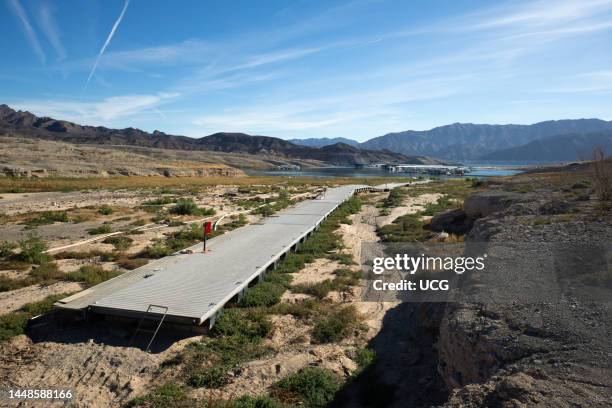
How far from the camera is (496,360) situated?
4.54m

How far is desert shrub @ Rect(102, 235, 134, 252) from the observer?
13573 mm

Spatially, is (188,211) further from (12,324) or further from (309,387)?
(309,387)

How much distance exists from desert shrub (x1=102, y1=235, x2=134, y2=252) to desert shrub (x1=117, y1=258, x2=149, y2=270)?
167 cm

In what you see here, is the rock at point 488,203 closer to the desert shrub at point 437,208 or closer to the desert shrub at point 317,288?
the desert shrub at point 437,208

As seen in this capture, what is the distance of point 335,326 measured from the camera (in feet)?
24.0

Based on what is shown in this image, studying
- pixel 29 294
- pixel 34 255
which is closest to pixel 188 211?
pixel 34 255

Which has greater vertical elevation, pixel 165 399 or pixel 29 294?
pixel 29 294

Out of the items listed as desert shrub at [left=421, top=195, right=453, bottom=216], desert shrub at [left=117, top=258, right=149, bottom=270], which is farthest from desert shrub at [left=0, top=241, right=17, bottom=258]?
desert shrub at [left=421, top=195, right=453, bottom=216]

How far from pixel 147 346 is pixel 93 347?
2.94 feet

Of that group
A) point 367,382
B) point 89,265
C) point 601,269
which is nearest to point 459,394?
point 367,382

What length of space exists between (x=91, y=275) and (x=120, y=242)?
4.39 m

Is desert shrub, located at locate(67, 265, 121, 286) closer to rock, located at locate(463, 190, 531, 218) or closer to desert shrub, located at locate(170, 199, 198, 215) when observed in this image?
desert shrub, located at locate(170, 199, 198, 215)

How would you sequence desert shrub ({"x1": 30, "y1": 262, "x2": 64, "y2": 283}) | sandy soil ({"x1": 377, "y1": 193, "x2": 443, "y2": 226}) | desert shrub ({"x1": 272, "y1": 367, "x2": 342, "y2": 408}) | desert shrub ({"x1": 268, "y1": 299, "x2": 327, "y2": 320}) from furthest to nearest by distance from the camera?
sandy soil ({"x1": 377, "y1": 193, "x2": 443, "y2": 226}), desert shrub ({"x1": 30, "y1": 262, "x2": 64, "y2": 283}), desert shrub ({"x1": 268, "y1": 299, "x2": 327, "y2": 320}), desert shrub ({"x1": 272, "y1": 367, "x2": 342, "y2": 408})

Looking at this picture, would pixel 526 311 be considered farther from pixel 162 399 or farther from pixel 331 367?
pixel 162 399
